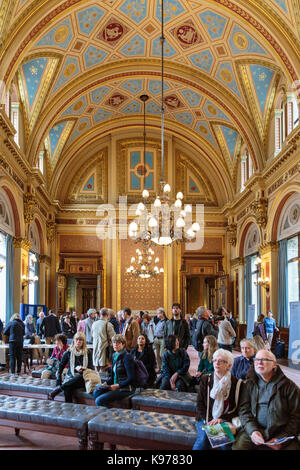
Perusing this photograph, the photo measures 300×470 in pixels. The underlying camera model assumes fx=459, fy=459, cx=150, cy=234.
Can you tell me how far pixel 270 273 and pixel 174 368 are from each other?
850 cm

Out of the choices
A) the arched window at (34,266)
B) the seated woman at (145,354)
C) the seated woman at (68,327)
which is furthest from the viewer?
the arched window at (34,266)

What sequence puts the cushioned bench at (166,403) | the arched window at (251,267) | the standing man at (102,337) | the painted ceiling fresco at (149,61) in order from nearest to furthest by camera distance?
1. the cushioned bench at (166,403)
2. the standing man at (102,337)
3. the painted ceiling fresco at (149,61)
4. the arched window at (251,267)

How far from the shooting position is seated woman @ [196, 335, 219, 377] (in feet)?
17.9

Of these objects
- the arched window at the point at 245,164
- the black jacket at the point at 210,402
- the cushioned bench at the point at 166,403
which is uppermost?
the arched window at the point at 245,164

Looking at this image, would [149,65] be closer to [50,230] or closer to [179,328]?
[50,230]

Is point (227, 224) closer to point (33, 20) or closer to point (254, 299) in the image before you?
point (254, 299)

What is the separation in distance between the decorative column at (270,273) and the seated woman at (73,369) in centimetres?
905

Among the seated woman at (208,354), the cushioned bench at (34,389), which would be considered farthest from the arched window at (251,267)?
the cushioned bench at (34,389)

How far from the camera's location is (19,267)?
13125mm

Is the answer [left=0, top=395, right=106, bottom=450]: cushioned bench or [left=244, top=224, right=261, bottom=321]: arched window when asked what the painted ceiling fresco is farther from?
[left=0, top=395, right=106, bottom=450]: cushioned bench

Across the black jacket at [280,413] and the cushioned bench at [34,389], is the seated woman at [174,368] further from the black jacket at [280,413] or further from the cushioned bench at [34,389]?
the black jacket at [280,413]

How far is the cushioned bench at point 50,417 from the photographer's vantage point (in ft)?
14.4

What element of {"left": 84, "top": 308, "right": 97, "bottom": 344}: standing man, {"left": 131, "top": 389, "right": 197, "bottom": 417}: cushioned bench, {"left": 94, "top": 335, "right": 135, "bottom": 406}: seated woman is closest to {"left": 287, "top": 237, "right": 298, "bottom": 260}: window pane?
{"left": 84, "top": 308, "right": 97, "bottom": 344}: standing man

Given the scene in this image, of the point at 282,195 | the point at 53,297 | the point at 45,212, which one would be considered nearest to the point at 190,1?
the point at 282,195
